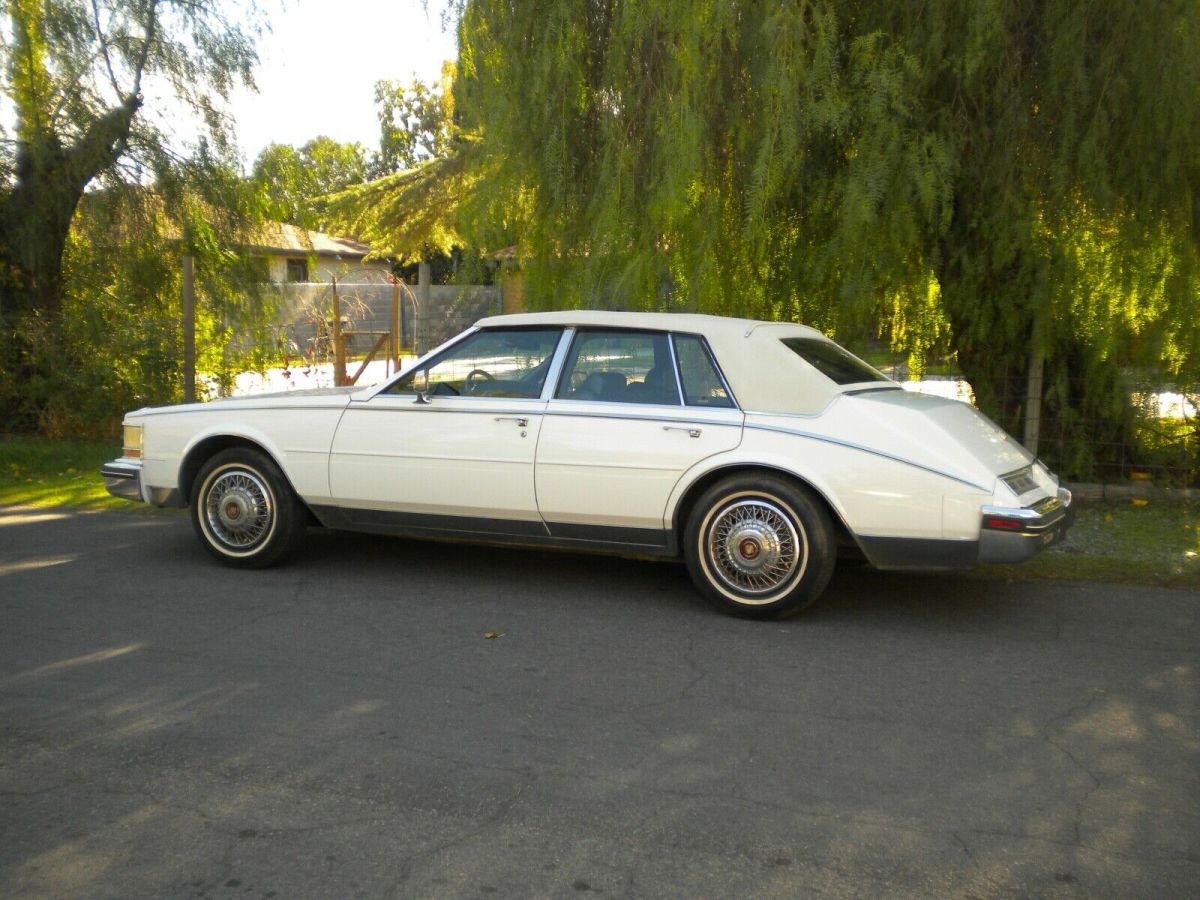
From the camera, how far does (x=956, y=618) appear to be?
20.7 feet

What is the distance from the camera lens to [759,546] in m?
6.13

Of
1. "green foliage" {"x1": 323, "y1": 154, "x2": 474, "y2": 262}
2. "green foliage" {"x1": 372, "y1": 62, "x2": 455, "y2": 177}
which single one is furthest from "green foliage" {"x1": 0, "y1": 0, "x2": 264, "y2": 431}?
"green foliage" {"x1": 372, "y1": 62, "x2": 455, "y2": 177}

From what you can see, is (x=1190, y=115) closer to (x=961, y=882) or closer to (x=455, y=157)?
(x=961, y=882)

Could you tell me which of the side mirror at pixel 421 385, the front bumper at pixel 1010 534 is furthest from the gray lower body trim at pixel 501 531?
the front bumper at pixel 1010 534

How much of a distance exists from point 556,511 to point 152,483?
2.70 meters

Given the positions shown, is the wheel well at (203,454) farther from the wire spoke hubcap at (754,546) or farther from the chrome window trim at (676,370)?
the wire spoke hubcap at (754,546)

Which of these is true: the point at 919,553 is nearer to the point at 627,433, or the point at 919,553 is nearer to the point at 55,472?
the point at 627,433

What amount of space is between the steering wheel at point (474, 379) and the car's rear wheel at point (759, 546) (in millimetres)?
1474

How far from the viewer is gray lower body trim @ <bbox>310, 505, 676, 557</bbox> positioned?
646cm

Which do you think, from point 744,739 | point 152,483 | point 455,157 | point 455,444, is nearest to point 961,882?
point 744,739

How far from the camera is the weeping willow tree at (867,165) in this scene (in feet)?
25.9

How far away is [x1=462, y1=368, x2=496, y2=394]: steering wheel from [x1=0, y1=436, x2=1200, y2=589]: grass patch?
126 inches

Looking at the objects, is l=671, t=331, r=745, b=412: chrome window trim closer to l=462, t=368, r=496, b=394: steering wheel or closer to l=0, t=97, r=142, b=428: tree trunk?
l=462, t=368, r=496, b=394: steering wheel

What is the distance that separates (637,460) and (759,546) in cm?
77
